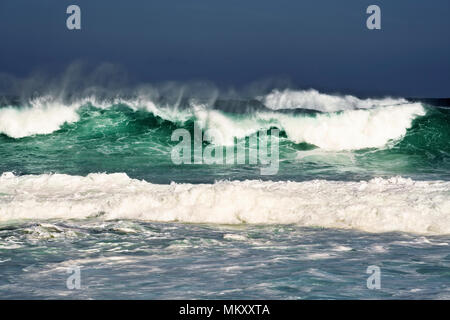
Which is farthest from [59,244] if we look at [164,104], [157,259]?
[164,104]

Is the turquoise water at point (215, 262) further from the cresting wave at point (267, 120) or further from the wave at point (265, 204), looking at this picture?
the cresting wave at point (267, 120)

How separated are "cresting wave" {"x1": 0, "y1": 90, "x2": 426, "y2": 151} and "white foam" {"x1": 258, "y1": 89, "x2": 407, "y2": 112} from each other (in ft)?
0.60

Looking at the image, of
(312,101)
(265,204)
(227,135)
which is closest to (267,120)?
(227,135)

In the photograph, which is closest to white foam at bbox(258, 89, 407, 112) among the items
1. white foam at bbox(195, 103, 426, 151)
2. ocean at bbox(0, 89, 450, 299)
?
white foam at bbox(195, 103, 426, 151)

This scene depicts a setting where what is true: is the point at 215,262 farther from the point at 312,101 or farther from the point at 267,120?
the point at 312,101

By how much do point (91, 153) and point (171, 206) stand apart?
9.28 m

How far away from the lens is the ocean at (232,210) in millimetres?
6531

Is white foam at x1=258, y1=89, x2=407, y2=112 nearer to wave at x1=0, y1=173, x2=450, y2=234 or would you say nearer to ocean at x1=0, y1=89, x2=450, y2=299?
ocean at x1=0, y1=89, x2=450, y2=299

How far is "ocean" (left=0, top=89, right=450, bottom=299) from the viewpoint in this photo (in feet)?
21.4

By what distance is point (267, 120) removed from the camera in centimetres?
2278

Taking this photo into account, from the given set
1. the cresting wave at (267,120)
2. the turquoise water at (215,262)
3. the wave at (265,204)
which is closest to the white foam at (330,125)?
the cresting wave at (267,120)
